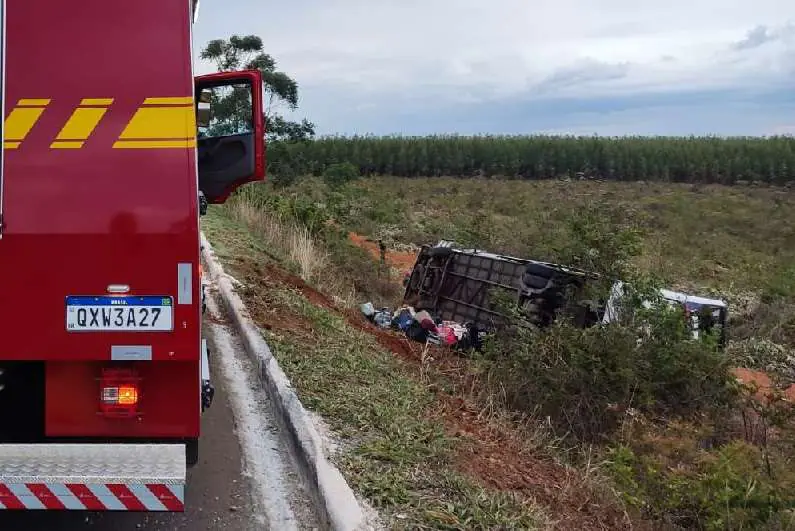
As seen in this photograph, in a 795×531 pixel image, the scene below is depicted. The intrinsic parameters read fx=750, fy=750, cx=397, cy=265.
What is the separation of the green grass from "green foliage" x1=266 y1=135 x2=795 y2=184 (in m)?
42.4

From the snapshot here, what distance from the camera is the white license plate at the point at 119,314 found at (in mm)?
3037

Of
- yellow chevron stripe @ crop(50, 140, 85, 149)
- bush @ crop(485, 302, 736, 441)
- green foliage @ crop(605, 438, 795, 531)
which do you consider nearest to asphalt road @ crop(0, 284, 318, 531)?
yellow chevron stripe @ crop(50, 140, 85, 149)

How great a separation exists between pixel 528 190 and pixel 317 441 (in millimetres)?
39579

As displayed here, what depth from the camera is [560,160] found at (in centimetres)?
5191

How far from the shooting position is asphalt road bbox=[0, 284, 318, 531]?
12.3 ft

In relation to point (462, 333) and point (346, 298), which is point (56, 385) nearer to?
point (462, 333)

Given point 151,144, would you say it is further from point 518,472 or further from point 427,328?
point 427,328

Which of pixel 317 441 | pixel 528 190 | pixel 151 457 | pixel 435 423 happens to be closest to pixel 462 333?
pixel 435 423

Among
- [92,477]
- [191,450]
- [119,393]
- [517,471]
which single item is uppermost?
[119,393]

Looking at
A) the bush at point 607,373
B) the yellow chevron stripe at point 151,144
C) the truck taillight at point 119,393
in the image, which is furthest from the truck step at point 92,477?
the bush at point 607,373

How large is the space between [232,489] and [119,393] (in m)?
1.30

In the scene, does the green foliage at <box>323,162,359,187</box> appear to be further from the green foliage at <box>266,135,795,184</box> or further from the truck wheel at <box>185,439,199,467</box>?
the truck wheel at <box>185,439,199,467</box>

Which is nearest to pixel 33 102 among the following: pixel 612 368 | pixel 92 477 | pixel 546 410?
pixel 92 477

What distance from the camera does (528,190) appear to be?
4281cm
